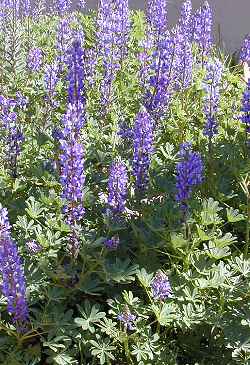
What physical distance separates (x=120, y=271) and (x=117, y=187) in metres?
0.43

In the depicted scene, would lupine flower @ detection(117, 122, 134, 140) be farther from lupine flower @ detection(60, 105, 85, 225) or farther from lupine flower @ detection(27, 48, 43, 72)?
lupine flower @ detection(27, 48, 43, 72)

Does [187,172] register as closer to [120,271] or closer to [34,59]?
[120,271]

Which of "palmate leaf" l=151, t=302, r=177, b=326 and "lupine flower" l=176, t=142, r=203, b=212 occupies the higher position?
"lupine flower" l=176, t=142, r=203, b=212

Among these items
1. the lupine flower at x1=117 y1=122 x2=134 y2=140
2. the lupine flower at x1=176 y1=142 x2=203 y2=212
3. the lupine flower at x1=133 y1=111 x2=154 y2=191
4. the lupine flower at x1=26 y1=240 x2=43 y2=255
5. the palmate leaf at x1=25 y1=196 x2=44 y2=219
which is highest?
the lupine flower at x1=117 y1=122 x2=134 y2=140

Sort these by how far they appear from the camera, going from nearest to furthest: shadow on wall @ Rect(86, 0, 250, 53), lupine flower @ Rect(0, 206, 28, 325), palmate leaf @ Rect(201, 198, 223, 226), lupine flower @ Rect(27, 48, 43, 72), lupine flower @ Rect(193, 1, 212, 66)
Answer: lupine flower @ Rect(0, 206, 28, 325)
palmate leaf @ Rect(201, 198, 223, 226)
lupine flower @ Rect(27, 48, 43, 72)
lupine flower @ Rect(193, 1, 212, 66)
shadow on wall @ Rect(86, 0, 250, 53)

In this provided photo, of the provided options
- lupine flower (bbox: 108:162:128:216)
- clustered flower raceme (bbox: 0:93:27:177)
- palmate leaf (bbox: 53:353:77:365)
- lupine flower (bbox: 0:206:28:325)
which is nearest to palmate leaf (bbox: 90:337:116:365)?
palmate leaf (bbox: 53:353:77:365)

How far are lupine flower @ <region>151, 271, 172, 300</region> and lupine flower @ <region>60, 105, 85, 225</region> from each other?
541 millimetres

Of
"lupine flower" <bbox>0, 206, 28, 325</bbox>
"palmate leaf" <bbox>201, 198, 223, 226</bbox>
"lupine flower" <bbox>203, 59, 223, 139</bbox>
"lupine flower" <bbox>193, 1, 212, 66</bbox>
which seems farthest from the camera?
"lupine flower" <bbox>193, 1, 212, 66</bbox>

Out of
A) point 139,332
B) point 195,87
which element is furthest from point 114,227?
point 195,87

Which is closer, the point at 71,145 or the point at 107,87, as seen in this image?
the point at 71,145

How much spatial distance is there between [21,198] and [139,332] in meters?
1.30

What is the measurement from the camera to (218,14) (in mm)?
9055

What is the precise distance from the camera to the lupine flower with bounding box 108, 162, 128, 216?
10.3ft

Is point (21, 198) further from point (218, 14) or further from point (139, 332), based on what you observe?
point (218, 14)
